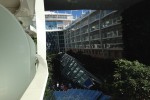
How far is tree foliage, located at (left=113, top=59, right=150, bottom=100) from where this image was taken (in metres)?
8.03

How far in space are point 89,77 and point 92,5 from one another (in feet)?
14.2

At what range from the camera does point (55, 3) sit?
50.8 ft

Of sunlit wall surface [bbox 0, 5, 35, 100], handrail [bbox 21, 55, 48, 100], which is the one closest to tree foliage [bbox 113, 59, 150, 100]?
handrail [bbox 21, 55, 48, 100]

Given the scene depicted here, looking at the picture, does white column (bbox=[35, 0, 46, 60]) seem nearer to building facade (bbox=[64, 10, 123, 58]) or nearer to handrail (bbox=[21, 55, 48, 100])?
handrail (bbox=[21, 55, 48, 100])

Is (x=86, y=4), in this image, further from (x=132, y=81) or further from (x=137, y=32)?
(x=132, y=81)

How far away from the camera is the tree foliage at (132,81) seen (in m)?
8.03

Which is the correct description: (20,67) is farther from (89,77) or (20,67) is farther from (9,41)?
(89,77)

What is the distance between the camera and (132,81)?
808 cm

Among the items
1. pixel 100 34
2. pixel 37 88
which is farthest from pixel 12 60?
pixel 100 34

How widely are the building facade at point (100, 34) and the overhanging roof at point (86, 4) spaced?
0.88 metres

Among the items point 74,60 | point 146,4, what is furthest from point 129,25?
point 74,60

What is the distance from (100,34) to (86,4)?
431 centimetres

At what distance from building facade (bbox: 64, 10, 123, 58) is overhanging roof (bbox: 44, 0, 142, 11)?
88cm

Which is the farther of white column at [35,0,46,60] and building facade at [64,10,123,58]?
building facade at [64,10,123,58]
